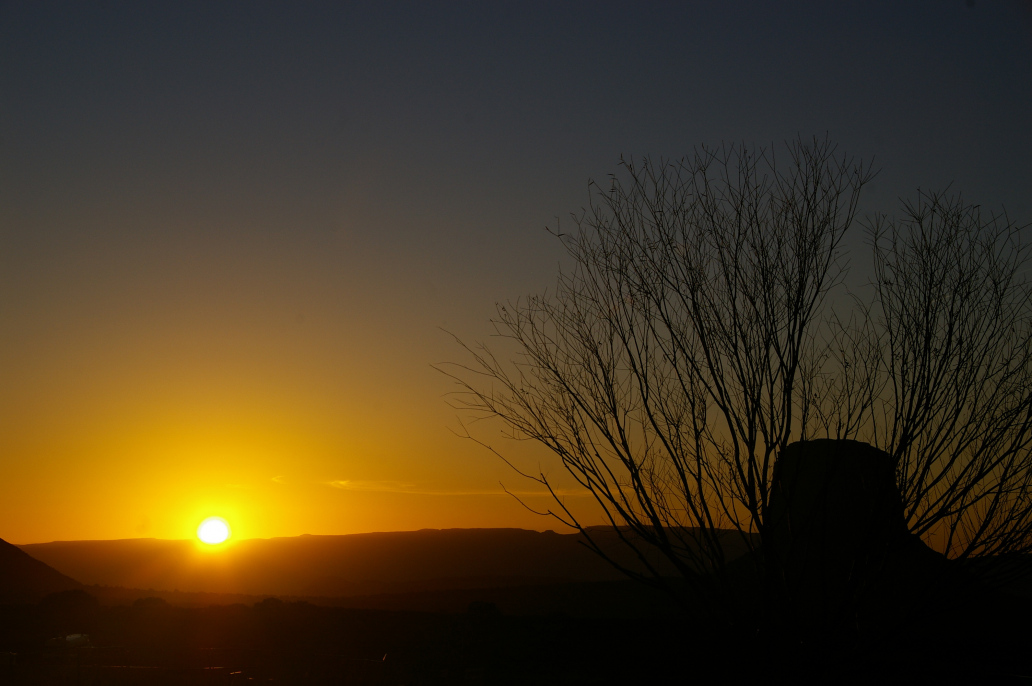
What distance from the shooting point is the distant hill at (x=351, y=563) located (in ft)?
267

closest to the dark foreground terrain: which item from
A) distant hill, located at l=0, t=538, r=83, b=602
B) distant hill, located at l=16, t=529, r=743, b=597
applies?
distant hill, located at l=0, t=538, r=83, b=602

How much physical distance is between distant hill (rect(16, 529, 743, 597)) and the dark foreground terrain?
41.9 meters

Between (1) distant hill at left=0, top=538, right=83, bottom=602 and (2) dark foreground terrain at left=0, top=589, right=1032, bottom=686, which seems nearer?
(2) dark foreground terrain at left=0, top=589, right=1032, bottom=686

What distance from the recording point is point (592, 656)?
2267cm

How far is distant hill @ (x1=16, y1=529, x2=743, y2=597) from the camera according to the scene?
3209 inches

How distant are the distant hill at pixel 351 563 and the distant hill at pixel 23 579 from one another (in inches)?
1047

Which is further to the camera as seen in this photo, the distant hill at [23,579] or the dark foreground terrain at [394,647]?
the distant hill at [23,579]

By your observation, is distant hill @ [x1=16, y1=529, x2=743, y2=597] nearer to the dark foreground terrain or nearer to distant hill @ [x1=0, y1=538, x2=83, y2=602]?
distant hill @ [x1=0, y1=538, x2=83, y2=602]

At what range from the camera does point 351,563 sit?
3996 inches

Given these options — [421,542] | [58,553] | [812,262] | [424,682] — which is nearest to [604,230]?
[812,262]

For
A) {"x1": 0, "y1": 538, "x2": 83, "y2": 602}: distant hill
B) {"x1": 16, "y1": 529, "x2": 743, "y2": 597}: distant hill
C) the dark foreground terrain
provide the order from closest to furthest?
the dark foreground terrain → {"x1": 0, "y1": 538, "x2": 83, "y2": 602}: distant hill → {"x1": 16, "y1": 529, "x2": 743, "y2": 597}: distant hill

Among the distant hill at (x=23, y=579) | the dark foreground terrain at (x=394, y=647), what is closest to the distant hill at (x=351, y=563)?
the distant hill at (x=23, y=579)

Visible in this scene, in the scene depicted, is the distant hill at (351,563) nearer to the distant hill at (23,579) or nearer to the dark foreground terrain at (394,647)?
the distant hill at (23,579)

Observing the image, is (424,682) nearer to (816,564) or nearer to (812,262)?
Result: (816,564)
